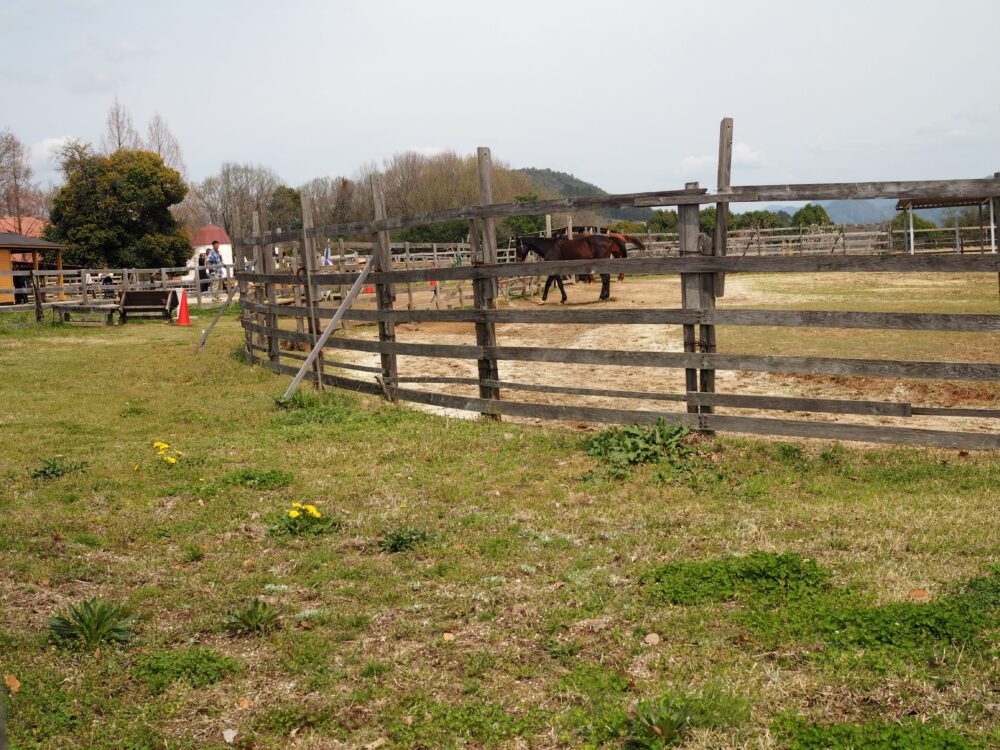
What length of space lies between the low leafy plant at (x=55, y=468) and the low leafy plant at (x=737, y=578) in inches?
196

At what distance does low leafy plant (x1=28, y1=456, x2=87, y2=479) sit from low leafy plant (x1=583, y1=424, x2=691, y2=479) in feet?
13.9

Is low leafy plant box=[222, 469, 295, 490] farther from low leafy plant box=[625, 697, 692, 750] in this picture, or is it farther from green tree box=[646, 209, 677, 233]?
green tree box=[646, 209, 677, 233]

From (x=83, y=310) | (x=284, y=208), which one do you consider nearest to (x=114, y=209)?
(x=83, y=310)

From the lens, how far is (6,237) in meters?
37.9

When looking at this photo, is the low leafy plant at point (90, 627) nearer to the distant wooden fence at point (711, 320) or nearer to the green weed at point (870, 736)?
the green weed at point (870, 736)

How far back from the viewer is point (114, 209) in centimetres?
4238

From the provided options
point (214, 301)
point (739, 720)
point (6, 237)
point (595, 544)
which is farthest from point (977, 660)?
point (6, 237)

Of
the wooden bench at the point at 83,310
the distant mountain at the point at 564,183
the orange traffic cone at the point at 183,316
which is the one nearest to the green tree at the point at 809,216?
the orange traffic cone at the point at 183,316

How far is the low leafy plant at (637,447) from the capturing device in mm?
6530

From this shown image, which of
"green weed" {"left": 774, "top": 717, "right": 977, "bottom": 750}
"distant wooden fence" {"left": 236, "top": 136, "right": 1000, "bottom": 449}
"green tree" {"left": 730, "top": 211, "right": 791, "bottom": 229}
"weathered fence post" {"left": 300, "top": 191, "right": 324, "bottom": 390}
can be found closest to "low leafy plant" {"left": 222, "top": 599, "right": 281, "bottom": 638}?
"green weed" {"left": 774, "top": 717, "right": 977, "bottom": 750}

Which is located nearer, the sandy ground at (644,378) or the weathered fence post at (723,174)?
the weathered fence post at (723,174)

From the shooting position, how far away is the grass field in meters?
3.14

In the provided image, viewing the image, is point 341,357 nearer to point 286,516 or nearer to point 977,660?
point 286,516

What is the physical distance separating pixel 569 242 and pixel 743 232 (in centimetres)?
2583
